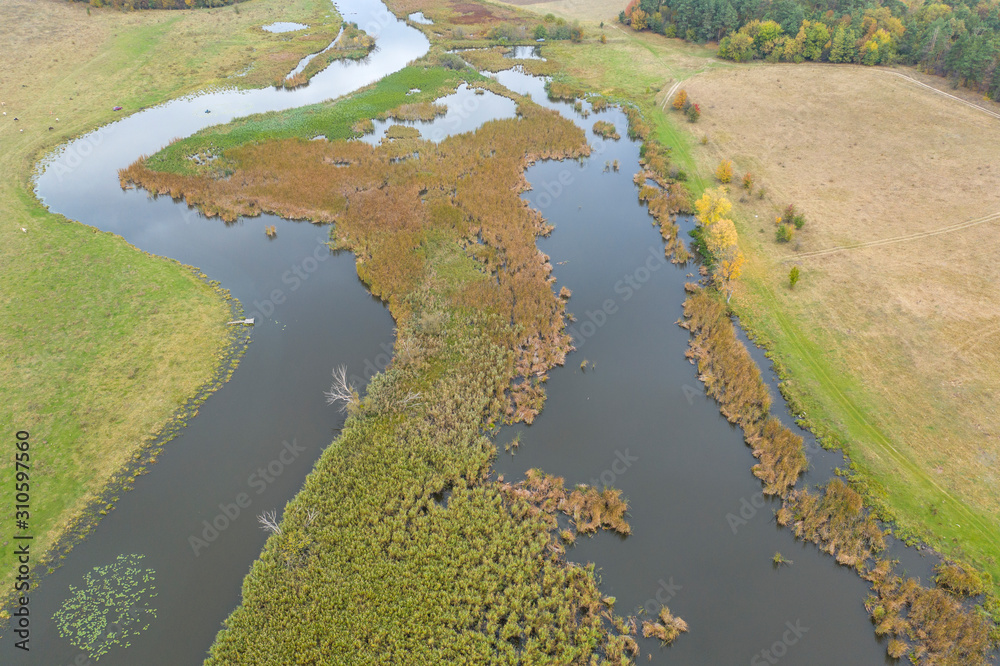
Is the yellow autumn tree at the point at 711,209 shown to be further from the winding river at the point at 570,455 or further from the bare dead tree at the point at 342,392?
the bare dead tree at the point at 342,392

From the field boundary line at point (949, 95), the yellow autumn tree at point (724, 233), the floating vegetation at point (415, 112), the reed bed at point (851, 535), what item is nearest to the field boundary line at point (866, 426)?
the reed bed at point (851, 535)

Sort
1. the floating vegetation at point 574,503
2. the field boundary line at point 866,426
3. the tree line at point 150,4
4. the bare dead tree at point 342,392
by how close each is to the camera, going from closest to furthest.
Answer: the field boundary line at point 866,426 → the floating vegetation at point 574,503 → the bare dead tree at point 342,392 → the tree line at point 150,4

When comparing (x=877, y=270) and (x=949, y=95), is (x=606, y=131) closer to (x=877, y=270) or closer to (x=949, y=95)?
(x=877, y=270)

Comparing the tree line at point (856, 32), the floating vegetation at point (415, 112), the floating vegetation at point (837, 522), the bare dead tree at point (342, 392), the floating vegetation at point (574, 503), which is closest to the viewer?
the floating vegetation at point (837, 522)

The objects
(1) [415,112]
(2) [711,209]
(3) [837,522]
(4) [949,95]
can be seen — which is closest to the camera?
(3) [837,522]

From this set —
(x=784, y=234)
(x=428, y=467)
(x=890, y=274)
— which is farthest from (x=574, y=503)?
(x=890, y=274)

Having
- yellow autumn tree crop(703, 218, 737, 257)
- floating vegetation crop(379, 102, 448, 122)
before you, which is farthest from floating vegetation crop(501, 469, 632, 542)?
floating vegetation crop(379, 102, 448, 122)

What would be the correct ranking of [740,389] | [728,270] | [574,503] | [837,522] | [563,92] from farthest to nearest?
[563,92] < [728,270] < [740,389] < [574,503] < [837,522]
